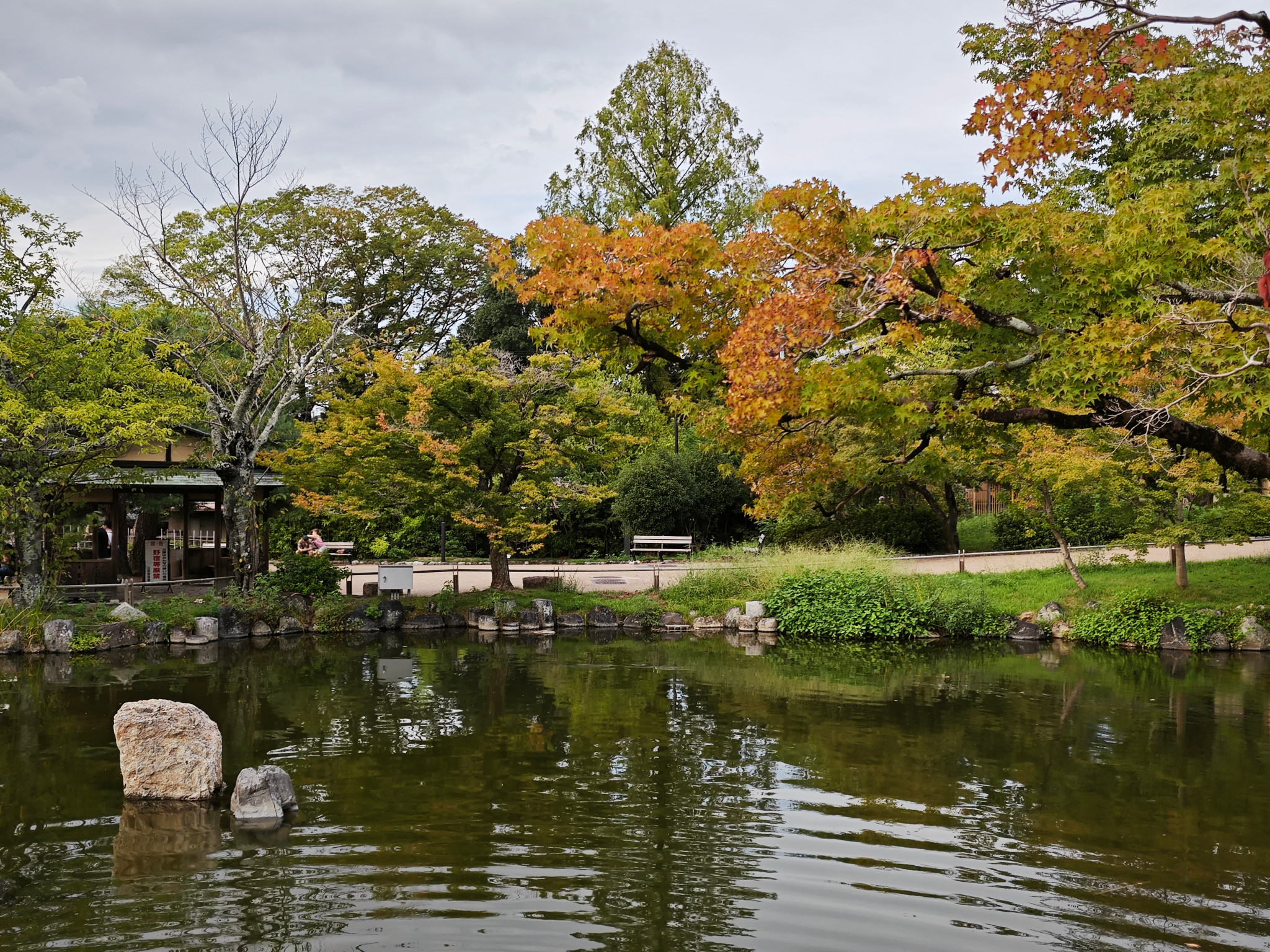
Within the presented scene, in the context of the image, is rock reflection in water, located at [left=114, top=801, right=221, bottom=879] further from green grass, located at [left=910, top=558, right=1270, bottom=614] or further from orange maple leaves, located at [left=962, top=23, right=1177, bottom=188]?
green grass, located at [left=910, top=558, right=1270, bottom=614]

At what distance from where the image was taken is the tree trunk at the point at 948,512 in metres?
23.1

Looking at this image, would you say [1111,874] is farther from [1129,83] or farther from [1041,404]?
[1129,83]

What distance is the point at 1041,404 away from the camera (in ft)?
24.8

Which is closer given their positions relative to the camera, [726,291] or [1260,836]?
[1260,836]

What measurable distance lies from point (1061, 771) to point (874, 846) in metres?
2.93

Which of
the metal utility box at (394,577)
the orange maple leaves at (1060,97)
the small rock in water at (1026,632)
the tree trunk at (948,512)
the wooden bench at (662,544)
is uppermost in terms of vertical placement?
the orange maple leaves at (1060,97)

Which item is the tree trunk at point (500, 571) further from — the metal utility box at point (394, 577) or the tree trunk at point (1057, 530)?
the tree trunk at point (1057, 530)

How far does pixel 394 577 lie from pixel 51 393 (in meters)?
7.19

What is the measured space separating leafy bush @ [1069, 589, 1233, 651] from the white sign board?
61.8 ft

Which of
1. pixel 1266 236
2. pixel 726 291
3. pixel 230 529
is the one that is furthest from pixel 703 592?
pixel 1266 236

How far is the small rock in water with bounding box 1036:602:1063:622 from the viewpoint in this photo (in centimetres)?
1766

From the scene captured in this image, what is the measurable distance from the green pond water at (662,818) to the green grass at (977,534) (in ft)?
38.2

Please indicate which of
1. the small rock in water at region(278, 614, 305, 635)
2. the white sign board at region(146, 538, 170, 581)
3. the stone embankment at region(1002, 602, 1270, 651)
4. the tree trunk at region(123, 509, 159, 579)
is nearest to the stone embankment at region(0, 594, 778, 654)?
the small rock in water at region(278, 614, 305, 635)

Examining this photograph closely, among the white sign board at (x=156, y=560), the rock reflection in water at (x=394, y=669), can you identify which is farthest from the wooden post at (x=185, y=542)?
the rock reflection in water at (x=394, y=669)
